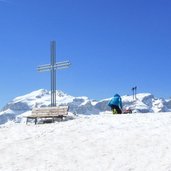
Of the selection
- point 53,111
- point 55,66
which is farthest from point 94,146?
point 55,66

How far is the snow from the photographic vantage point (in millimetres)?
16750

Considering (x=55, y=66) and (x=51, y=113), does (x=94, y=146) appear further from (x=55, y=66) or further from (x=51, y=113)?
(x=55, y=66)

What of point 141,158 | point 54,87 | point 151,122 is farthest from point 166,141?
point 54,87

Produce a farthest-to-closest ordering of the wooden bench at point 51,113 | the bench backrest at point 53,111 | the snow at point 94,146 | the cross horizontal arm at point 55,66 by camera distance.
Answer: the cross horizontal arm at point 55,66
the bench backrest at point 53,111
the wooden bench at point 51,113
the snow at point 94,146

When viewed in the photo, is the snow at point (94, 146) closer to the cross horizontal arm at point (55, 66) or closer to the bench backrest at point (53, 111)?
the bench backrest at point (53, 111)

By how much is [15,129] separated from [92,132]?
5.56 m

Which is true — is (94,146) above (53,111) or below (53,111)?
below

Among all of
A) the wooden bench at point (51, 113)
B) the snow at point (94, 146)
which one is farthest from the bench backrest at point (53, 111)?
the snow at point (94, 146)

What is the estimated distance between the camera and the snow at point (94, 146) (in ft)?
55.0

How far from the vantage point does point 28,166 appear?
1750 centimetres

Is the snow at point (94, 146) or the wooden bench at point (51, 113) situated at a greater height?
the wooden bench at point (51, 113)

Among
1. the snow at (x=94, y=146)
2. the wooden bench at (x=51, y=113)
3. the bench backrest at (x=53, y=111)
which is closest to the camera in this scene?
the snow at (x=94, y=146)

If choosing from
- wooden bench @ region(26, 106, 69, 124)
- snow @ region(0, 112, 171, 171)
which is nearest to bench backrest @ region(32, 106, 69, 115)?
wooden bench @ region(26, 106, 69, 124)

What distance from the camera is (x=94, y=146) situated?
18812 mm
